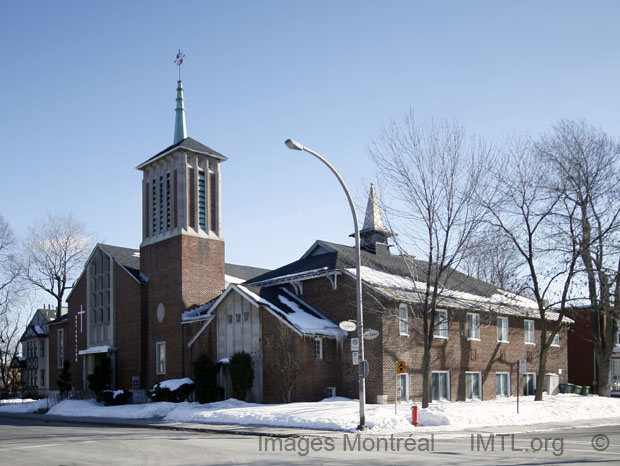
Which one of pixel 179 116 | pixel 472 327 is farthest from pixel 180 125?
pixel 472 327

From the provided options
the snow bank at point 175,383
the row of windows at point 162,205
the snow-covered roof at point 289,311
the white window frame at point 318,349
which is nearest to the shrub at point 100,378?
the snow bank at point 175,383

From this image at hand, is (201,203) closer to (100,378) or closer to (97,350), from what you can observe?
(97,350)

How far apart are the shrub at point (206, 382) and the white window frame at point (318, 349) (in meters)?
5.20

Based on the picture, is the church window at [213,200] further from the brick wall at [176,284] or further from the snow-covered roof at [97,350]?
the snow-covered roof at [97,350]

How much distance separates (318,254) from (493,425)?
641 inches

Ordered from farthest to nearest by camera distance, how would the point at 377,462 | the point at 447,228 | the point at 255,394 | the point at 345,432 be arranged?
the point at 255,394, the point at 447,228, the point at 345,432, the point at 377,462

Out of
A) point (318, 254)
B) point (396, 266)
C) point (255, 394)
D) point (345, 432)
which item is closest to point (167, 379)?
point (255, 394)

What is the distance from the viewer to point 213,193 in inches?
1574

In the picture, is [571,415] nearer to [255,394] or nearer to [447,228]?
[447,228]

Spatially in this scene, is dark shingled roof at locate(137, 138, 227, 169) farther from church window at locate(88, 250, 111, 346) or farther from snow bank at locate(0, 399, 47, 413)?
snow bank at locate(0, 399, 47, 413)

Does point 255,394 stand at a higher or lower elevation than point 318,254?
lower

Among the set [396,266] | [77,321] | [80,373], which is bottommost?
[80,373]

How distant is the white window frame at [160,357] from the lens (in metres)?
38.0

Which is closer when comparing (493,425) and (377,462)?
(377,462)
